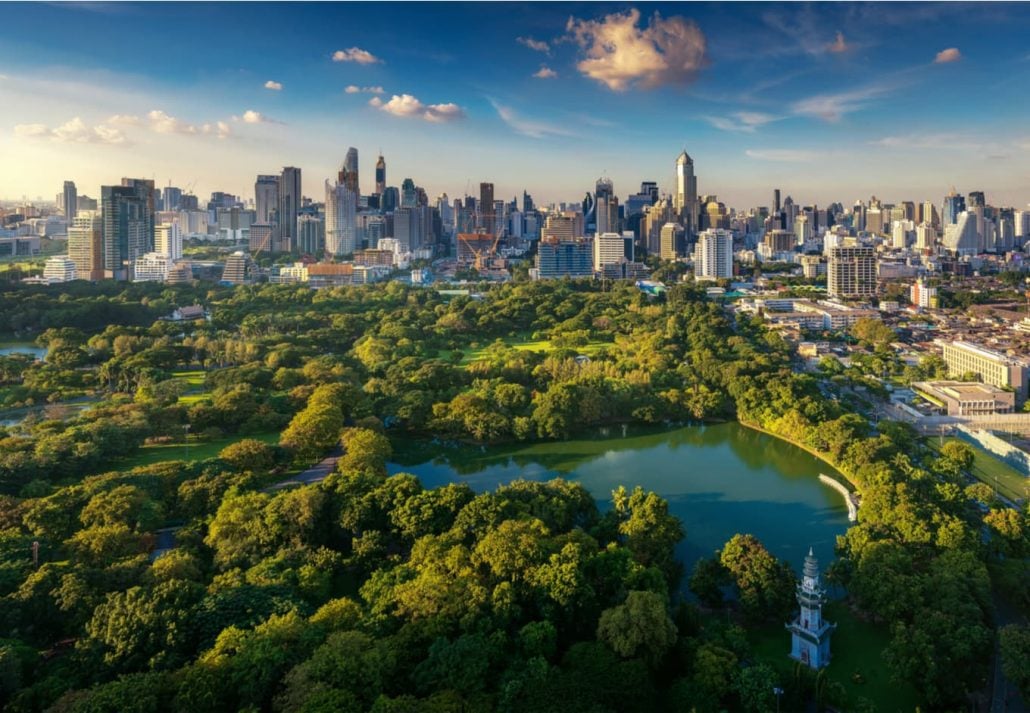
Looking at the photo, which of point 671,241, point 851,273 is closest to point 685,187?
point 671,241

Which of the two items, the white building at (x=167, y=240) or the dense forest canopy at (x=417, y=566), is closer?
the dense forest canopy at (x=417, y=566)

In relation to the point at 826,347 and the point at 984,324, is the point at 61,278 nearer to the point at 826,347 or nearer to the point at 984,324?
the point at 826,347

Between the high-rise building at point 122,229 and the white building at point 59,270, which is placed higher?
the high-rise building at point 122,229

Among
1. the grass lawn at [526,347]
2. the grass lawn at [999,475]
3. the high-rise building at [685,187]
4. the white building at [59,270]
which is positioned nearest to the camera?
the grass lawn at [999,475]

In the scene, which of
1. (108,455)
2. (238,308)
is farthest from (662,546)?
(238,308)

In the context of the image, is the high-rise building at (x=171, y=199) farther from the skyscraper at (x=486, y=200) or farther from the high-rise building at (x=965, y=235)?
the high-rise building at (x=965, y=235)

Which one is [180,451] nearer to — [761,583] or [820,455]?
[761,583]

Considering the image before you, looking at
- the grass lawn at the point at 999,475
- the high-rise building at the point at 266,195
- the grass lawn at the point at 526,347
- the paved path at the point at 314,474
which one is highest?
the high-rise building at the point at 266,195


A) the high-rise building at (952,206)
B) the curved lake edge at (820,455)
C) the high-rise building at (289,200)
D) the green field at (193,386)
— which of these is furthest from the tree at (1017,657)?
the high-rise building at (952,206)
